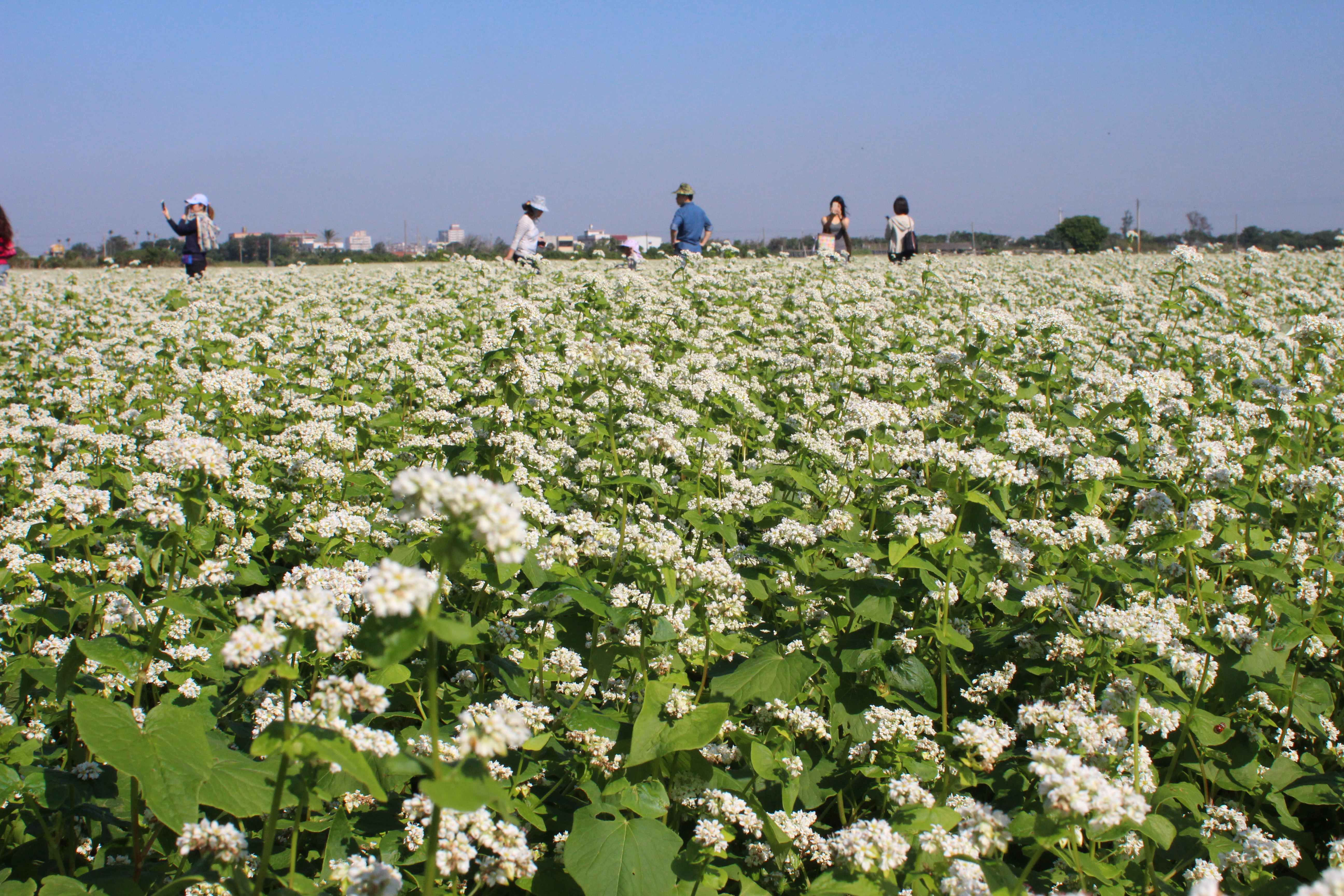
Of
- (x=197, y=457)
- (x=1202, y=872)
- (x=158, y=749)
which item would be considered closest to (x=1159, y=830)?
(x=1202, y=872)

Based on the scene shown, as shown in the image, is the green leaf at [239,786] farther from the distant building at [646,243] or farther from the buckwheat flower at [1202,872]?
the distant building at [646,243]

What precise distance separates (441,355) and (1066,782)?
7067 mm

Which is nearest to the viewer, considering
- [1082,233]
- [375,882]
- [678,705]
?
[375,882]

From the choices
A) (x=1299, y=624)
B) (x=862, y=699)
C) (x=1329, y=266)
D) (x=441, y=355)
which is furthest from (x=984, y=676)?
(x=1329, y=266)

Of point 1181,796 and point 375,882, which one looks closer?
point 375,882

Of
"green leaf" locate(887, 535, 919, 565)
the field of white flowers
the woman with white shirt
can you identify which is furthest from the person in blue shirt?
"green leaf" locate(887, 535, 919, 565)

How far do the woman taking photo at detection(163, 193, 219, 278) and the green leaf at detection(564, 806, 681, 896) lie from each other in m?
18.0

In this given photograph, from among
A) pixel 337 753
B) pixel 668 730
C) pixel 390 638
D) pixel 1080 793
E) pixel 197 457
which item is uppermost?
pixel 197 457

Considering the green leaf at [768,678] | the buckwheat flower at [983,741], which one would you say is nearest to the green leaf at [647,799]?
the green leaf at [768,678]

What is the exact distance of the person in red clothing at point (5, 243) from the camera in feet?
48.5

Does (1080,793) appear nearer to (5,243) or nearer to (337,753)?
(337,753)

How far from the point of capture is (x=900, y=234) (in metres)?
19.5

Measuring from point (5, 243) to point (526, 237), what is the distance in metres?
9.90

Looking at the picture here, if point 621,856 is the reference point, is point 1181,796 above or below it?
below
